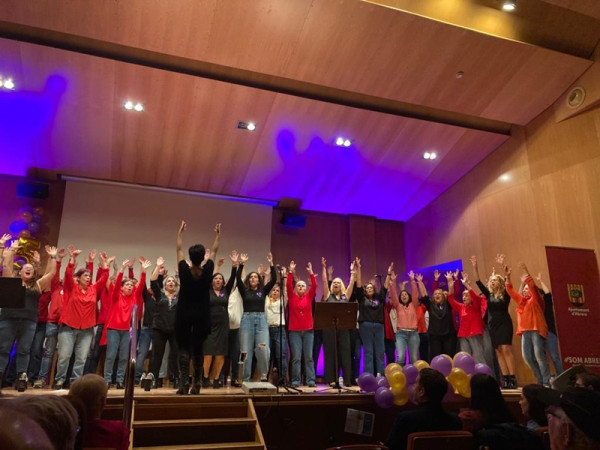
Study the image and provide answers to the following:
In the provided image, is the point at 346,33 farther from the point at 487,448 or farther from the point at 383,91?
the point at 487,448

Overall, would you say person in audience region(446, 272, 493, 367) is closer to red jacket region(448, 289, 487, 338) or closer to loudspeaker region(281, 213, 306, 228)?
red jacket region(448, 289, 487, 338)

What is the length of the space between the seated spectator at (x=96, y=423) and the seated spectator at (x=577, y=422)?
6.09 ft

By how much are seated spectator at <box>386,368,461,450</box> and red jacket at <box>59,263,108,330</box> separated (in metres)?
3.94

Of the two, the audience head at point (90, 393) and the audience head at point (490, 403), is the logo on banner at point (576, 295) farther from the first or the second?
the audience head at point (90, 393)

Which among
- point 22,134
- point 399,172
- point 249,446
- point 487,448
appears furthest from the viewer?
point 399,172

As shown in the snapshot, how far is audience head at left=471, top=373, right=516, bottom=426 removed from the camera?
8.43 feet

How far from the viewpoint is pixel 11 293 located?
3.97 metres

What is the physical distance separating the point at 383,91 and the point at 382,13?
1.26 m

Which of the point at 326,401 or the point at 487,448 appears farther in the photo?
the point at 326,401

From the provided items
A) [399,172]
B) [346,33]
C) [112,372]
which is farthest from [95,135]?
[399,172]

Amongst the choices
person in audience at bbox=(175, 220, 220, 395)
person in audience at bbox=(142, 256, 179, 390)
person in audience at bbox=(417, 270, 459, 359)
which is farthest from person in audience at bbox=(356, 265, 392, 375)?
person in audience at bbox=(175, 220, 220, 395)

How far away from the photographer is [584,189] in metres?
6.29

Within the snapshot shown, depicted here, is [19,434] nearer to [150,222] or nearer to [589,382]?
[589,382]

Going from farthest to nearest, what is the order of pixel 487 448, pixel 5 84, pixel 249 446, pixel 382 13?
pixel 5 84, pixel 382 13, pixel 249 446, pixel 487 448
